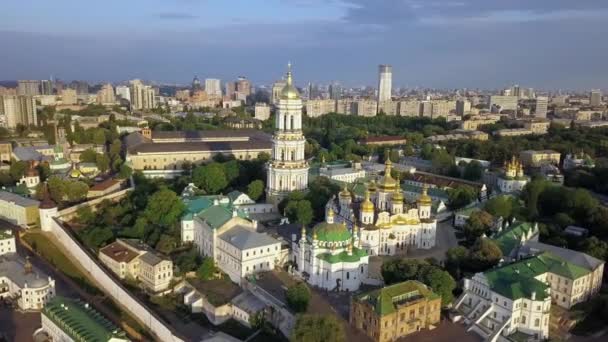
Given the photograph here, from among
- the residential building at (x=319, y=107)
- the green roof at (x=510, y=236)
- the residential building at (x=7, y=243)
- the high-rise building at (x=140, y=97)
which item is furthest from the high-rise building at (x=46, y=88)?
the green roof at (x=510, y=236)

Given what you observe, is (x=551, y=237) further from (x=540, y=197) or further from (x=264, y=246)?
(x=264, y=246)

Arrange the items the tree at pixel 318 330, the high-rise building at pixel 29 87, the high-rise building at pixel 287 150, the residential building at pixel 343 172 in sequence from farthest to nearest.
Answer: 1. the high-rise building at pixel 29 87
2. the residential building at pixel 343 172
3. the high-rise building at pixel 287 150
4. the tree at pixel 318 330

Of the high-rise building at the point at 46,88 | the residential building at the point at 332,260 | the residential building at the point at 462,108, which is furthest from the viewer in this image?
the high-rise building at the point at 46,88

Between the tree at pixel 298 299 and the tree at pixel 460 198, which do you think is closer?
the tree at pixel 298 299

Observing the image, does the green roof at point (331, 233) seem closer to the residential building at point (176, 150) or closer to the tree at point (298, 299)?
the tree at point (298, 299)

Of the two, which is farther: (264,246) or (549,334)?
(264,246)

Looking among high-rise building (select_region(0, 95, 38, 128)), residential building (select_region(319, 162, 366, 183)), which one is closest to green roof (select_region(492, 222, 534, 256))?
residential building (select_region(319, 162, 366, 183))

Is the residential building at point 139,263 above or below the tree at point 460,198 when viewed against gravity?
below

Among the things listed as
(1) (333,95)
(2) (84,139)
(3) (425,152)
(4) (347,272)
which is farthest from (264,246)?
(1) (333,95)
